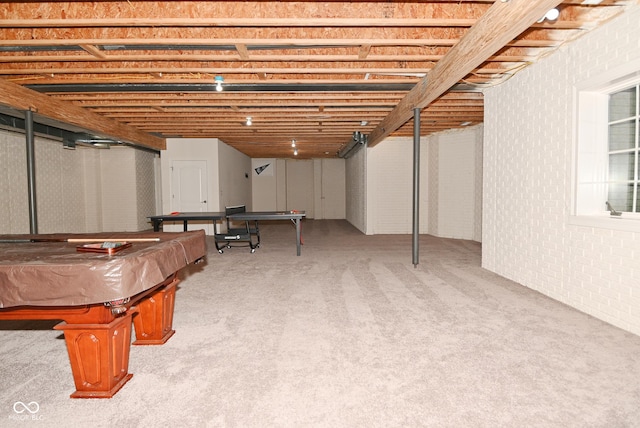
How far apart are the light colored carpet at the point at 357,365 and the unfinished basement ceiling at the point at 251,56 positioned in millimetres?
2544

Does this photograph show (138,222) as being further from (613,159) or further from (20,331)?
(613,159)

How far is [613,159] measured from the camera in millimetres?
3791

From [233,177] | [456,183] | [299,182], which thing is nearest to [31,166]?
[233,177]

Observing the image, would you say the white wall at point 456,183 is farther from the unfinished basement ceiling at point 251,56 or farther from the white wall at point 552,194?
the white wall at point 552,194

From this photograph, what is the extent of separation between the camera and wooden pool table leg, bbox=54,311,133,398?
7.07ft

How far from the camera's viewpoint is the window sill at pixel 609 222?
10.6 ft

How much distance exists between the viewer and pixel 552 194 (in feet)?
13.9

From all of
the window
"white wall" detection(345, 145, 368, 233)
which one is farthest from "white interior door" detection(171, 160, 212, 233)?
the window

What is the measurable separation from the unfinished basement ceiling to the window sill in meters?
1.86

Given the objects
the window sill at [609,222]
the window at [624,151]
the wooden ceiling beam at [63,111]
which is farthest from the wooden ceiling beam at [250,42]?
the window sill at [609,222]

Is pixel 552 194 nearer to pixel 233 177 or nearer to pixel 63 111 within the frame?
pixel 63 111

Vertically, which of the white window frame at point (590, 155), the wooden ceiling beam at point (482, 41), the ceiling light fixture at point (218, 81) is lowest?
the white window frame at point (590, 155)

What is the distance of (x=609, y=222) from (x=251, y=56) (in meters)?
4.18

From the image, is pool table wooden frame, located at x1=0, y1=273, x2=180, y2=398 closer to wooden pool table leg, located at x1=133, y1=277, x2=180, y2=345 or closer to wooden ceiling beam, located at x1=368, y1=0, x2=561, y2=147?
wooden pool table leg, located at x1=133, y1=277, x2=180, y2=345
